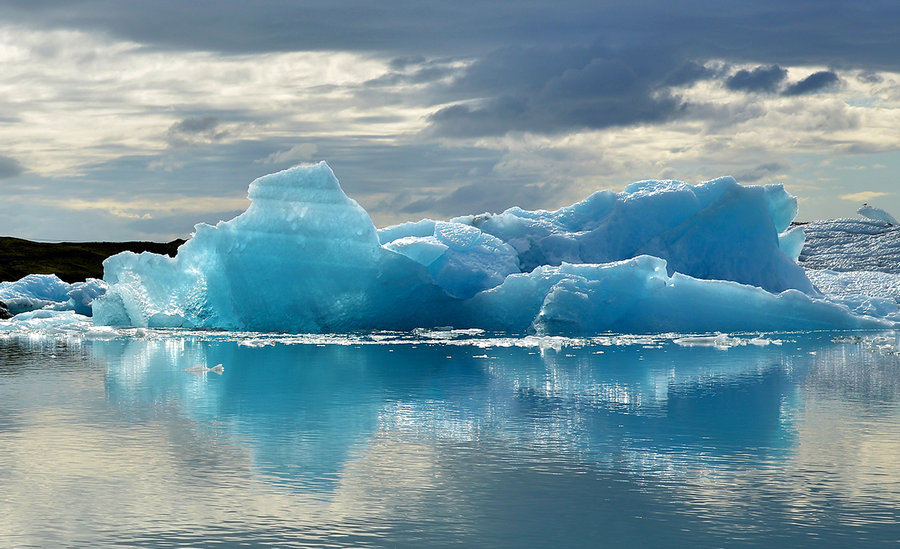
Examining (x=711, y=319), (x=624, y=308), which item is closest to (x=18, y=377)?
(x=624, y=308)

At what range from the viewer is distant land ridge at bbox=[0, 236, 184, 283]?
69000mm

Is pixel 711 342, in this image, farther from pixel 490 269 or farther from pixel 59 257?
pixel 59 257

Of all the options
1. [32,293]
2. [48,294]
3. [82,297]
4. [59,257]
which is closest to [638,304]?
[82,297]

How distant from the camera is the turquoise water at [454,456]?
6113 millimetres

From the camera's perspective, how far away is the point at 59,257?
76688 millimetres

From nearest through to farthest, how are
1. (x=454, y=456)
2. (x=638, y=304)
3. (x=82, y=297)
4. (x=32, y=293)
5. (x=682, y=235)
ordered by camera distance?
(x=454, y=456) < (x=638, y=304) < (x=682, y=235) < (x=82, y=297) < (x=32, y=293)

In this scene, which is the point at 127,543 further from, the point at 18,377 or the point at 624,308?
the point at 624,308

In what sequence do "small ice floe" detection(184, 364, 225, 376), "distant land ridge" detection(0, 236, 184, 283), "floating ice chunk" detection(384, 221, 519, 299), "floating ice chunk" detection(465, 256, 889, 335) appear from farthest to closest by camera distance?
"distant land ridge" detection(0, 236, 184, 283)
"floating ice chunk" detection(384, 221, 519, 299)
"floating ice chunk" detection(465, 256, 889, 335)
"small ice floe" detection(184, 364, 225, 376)

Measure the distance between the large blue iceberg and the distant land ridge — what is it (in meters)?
41.8

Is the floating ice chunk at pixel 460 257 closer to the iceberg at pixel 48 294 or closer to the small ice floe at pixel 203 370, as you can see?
the small ice floe at pixel 203 370

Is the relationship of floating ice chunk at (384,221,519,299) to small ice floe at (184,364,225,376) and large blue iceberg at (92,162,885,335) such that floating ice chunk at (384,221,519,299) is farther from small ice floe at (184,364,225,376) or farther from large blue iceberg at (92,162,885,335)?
small ice floe at (184,364,225,376)

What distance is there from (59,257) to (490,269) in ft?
196

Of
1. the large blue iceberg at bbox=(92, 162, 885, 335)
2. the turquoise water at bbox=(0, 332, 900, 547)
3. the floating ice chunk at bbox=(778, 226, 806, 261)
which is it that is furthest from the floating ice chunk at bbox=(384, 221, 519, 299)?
the floating ice chunk at bbox=(778, 226, 806, 261)

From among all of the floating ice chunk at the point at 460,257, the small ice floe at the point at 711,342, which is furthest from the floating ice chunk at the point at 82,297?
the small ice floe at the point at 711,342
